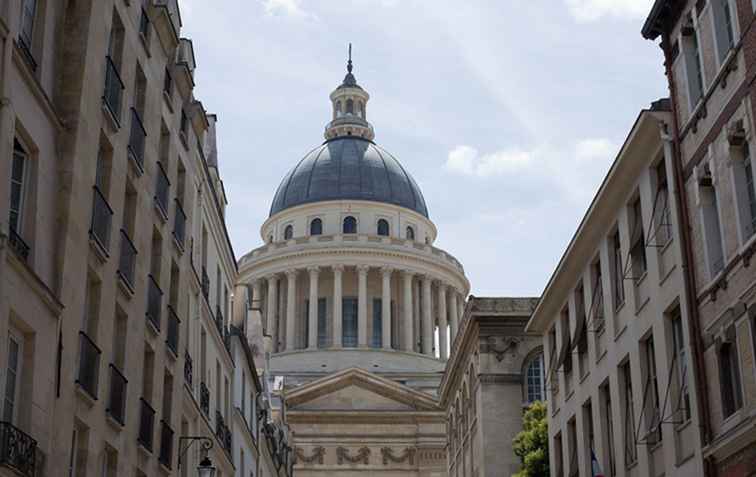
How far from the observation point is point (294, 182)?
A: 118m

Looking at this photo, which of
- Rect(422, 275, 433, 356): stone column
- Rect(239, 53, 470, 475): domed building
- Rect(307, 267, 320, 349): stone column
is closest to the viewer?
Rect(239, 53, 470, 475): domed building

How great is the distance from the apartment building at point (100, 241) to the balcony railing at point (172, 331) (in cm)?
5

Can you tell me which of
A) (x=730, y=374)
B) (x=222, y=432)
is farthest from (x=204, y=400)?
(x=730, y=374)

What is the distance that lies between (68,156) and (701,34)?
12033 mm

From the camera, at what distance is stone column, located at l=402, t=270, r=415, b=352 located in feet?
360

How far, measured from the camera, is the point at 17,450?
1669 cm

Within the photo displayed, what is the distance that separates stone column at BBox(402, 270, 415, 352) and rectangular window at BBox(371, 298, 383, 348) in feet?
6.93

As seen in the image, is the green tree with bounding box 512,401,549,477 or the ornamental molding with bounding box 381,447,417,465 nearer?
the green tree with bounding box 512,401,549,477

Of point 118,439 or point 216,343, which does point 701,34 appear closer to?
point 118,439

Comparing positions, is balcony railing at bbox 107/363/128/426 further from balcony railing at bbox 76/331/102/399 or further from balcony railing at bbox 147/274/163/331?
balcony railing at bbox 147/274/163/331

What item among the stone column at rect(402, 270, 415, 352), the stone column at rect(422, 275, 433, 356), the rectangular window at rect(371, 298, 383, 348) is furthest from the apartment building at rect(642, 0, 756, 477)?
the stone column at rect(422, 275, 433, 356)

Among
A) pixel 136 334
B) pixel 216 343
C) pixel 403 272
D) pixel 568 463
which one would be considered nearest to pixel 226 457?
pixel 216 343

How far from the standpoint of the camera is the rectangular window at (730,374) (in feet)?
71.5

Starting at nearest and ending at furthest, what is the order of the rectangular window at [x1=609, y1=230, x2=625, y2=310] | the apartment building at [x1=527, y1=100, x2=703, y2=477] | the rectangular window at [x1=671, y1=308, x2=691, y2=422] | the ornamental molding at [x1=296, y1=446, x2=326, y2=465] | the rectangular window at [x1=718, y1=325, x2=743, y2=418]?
the rectangular window at [x1=718, y1=325, x2=743, y2=418]
the rectangular window at [x1=671, y1=308, x2=691, y2=422]
the apartment building at [x1=527, y1=100, x2=703, y2=477]
the rectangular window at [x1=609, y1=230, x2=625, y2=310]
the ornamental molding at [x1=296, y1=446, x2=326, y2=465]
